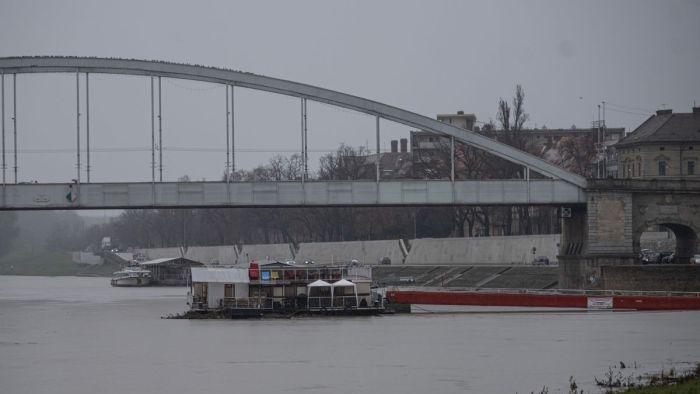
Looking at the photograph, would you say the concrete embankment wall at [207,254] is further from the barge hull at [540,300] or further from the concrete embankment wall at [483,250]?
the barge hull at [540,300]

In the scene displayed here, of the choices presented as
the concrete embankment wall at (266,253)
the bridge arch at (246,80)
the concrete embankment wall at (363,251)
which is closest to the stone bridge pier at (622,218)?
the bridge arch at (246,80)

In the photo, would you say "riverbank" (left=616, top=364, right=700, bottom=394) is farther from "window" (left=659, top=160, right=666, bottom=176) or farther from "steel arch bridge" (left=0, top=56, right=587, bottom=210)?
"window" (left=659, top=160, right=666, bottom=176)

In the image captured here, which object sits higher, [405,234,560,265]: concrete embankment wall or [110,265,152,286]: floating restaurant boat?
[405,234,560,265]: concrete embankment wall

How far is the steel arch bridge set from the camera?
266 ft

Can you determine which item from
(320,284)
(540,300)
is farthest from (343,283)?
(540,300)

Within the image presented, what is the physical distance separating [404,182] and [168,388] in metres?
40.8

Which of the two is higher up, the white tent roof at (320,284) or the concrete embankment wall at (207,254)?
the concrete embankment wall at (207,254)

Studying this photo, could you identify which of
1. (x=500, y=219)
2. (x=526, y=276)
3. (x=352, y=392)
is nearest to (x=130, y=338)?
(x=352, y=392)

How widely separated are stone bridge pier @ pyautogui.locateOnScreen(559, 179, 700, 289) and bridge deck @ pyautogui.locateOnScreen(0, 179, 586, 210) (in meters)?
1.56

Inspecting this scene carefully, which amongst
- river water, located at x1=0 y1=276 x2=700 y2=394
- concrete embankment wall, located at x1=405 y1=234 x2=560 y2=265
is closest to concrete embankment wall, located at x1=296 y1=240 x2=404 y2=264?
concrete embankment wall, located at x1=405 y1=234 x2=560 y2=265

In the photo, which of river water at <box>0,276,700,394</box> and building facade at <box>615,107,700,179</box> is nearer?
river water at <box>0,276,700,394</box>

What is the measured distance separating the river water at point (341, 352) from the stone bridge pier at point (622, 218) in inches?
381

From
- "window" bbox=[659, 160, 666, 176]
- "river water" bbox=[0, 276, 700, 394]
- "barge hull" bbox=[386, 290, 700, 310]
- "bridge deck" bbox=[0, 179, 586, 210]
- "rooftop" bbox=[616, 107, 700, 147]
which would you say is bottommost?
"river water" bbox=[0, 276, 700, 394]

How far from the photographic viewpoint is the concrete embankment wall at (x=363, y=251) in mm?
131875
